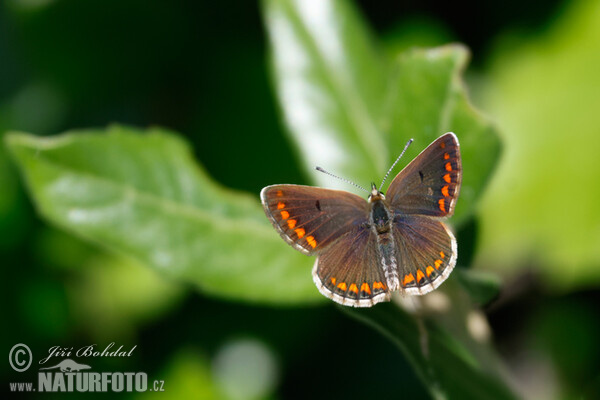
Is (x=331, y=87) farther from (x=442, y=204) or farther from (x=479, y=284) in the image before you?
(x=479, y=284)

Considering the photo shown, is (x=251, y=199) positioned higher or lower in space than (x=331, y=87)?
lower

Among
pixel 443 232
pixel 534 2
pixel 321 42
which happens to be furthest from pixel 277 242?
pixel 534 2

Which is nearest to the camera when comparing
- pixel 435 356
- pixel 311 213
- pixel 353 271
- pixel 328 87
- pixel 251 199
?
pixel 435 356

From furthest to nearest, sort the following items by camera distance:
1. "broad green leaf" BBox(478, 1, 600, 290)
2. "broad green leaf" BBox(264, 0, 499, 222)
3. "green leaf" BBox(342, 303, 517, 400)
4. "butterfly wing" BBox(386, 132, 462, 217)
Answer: "broad green leaf" BBox(478, 1, 600, 290)
"broad green leaf" BBox(264, 0, 499, 222)
"butterfly wing" BBox(386, 132, 462, 217)
"green leaf" BBox(342, 303, 517, 400)

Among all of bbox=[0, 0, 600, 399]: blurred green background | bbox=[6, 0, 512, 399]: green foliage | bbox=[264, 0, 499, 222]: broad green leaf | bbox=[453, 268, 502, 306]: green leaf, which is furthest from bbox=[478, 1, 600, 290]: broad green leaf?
bbox=[453, 268, 502, 306]: green leaf

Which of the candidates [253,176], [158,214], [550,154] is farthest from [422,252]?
[253,176]

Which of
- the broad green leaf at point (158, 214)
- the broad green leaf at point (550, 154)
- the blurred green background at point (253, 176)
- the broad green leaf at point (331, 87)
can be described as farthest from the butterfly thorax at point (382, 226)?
the blurred green background at point (253, 176)

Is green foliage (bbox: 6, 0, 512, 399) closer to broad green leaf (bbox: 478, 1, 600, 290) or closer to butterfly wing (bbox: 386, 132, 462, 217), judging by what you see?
butterfly wing (bbox: 386, 132, 462, 217)

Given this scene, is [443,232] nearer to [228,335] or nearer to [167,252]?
[167,252]

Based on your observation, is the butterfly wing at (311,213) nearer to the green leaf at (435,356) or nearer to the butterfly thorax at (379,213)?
the butterfly thorax at (379,213)
